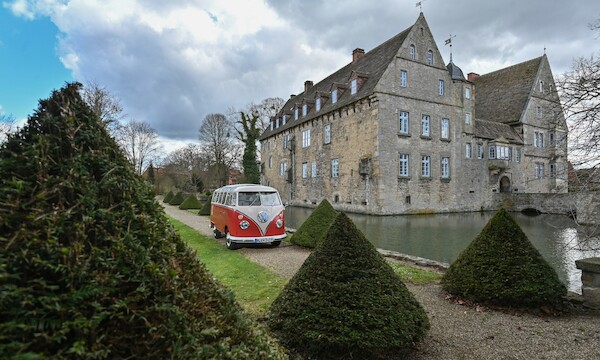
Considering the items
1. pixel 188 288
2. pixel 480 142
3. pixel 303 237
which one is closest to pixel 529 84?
pixel 480 142

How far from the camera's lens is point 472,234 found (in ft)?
52.2

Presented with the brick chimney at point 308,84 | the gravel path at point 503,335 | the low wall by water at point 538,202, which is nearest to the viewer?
→ the gravel path at point 503,335

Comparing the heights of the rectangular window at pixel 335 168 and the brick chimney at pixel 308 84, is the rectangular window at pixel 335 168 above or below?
below

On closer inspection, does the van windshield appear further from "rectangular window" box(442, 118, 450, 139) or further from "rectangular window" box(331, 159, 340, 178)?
"rectangular window" box(442, 118, 450, 139)

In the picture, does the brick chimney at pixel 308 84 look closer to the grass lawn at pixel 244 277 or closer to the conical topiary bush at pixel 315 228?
the conical topiary bush at pixel 315 228

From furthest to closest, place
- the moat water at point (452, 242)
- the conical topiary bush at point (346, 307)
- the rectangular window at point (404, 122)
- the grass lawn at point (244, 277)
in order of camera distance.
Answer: the rectangular window at point (404, 122) < the moat water at point (452, 242) < the grass lawn at point (244, 277) < the conical topiary bush at point (346, 307)

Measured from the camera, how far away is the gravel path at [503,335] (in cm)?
396

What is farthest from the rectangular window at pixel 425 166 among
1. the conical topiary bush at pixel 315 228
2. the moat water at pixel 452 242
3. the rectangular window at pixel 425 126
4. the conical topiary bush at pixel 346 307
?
the conical topiary bush at pixel 346 307

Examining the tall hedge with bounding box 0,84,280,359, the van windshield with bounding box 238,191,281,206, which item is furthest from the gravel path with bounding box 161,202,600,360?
the van windshield with bounding box 238,191,281,206

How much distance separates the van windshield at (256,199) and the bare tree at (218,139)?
1449 inches

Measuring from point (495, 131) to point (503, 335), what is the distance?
110 feet

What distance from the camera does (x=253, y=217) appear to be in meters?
10.8

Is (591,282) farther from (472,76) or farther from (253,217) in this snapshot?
(472,76)

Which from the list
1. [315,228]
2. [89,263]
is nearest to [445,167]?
[315,228]
